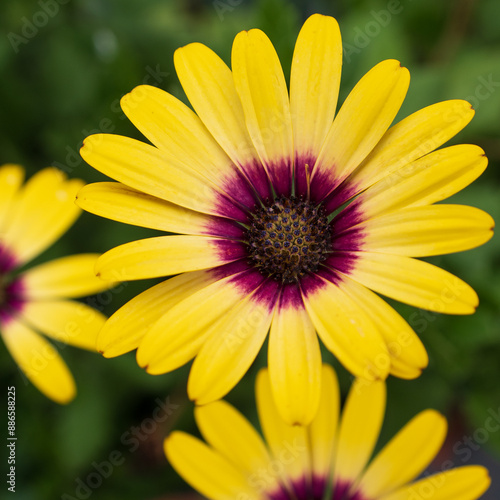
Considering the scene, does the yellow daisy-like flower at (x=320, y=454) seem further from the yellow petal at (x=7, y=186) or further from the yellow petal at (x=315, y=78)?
the yellow petal at (x=7, y=186)

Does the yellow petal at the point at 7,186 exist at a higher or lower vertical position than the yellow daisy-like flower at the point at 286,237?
higher

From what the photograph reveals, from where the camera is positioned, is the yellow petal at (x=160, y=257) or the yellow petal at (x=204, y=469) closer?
the yellow petal at (x=160, y=257)

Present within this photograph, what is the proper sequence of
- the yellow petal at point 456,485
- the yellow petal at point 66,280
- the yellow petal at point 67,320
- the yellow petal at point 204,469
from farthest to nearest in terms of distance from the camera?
the yellow petal at point 66,280
the yellow petal at point 67,320
the yellow petal at point 204,469
the yellow petal at point 456,485

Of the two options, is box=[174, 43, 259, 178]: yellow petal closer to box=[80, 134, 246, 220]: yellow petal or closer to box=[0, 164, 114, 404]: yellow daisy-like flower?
box=[80, 134, 246, 220]: yellow petal

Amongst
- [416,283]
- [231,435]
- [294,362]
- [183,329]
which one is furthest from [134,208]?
[231,435]

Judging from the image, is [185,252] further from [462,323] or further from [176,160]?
[462,323]

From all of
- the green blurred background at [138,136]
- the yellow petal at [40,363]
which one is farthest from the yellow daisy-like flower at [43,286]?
the green blurred background at [138,136]

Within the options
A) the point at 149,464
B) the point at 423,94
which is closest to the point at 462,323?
the point at 423,94

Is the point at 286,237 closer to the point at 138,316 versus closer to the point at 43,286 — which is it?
the point at 138,316
